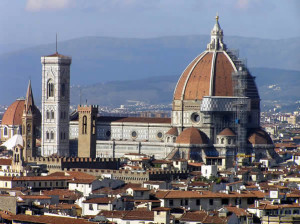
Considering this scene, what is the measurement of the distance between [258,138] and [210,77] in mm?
7445

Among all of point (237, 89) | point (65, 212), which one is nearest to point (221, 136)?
point (237, 89)

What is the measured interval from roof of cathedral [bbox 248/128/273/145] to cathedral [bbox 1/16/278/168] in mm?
92

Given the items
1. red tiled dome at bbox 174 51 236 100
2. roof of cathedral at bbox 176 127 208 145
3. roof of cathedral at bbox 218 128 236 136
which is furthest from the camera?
red tiled dome at bbox 174 51 236 100

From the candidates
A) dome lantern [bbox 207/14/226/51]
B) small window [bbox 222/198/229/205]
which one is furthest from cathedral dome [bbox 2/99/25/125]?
small window [bbox 222/198/229/205]

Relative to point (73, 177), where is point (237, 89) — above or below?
above

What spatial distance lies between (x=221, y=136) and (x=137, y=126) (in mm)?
11063

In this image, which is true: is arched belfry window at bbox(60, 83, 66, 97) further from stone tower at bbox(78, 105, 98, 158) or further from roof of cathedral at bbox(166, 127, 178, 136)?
roof of cathedral at bbox(166, 127, 178, 136)

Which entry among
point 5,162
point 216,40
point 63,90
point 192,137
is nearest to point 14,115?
point 63,90

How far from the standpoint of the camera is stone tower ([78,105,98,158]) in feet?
422

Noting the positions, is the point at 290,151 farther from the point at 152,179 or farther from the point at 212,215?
the point at 212,215

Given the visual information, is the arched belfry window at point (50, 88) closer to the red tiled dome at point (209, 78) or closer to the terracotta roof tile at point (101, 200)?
the red tiled dome at point (209, 78)

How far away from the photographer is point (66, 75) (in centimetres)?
13725

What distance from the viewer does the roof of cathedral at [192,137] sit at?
12719 centimetres

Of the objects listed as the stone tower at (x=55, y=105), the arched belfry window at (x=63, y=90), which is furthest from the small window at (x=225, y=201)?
the arched belfry window at (x=63, y=90)
